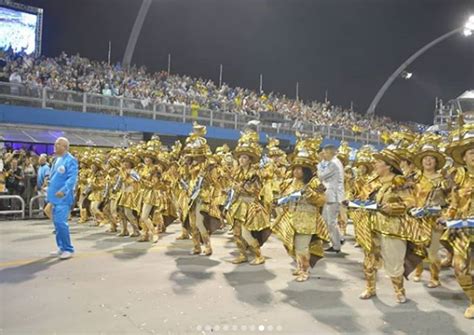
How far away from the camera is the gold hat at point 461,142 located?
513 centimetres

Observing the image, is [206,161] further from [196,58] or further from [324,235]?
[196,58]

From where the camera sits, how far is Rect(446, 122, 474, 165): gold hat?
5.13m

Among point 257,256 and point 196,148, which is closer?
point 257,256

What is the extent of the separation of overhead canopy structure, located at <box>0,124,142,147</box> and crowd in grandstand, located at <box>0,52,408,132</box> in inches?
61.1

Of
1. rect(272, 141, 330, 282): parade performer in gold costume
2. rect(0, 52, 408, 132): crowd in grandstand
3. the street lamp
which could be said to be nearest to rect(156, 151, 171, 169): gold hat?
rect(272, 141, 330, 282): parade performer in gold costume

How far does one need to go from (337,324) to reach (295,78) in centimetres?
3230

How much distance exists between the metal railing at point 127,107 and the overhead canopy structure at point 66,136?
0.83m

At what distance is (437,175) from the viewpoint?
6082 mm

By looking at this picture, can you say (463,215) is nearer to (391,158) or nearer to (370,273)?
(391,158)

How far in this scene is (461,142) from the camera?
519cm

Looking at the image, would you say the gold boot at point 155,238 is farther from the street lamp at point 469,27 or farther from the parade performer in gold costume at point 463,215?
the street lamp at point 469,27

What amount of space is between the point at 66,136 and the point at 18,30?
28.9 ft

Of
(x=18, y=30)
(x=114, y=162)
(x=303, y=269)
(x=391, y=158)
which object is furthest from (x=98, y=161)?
(x=18, y=30)

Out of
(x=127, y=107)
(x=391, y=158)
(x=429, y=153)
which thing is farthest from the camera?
(x=127, y=107)
